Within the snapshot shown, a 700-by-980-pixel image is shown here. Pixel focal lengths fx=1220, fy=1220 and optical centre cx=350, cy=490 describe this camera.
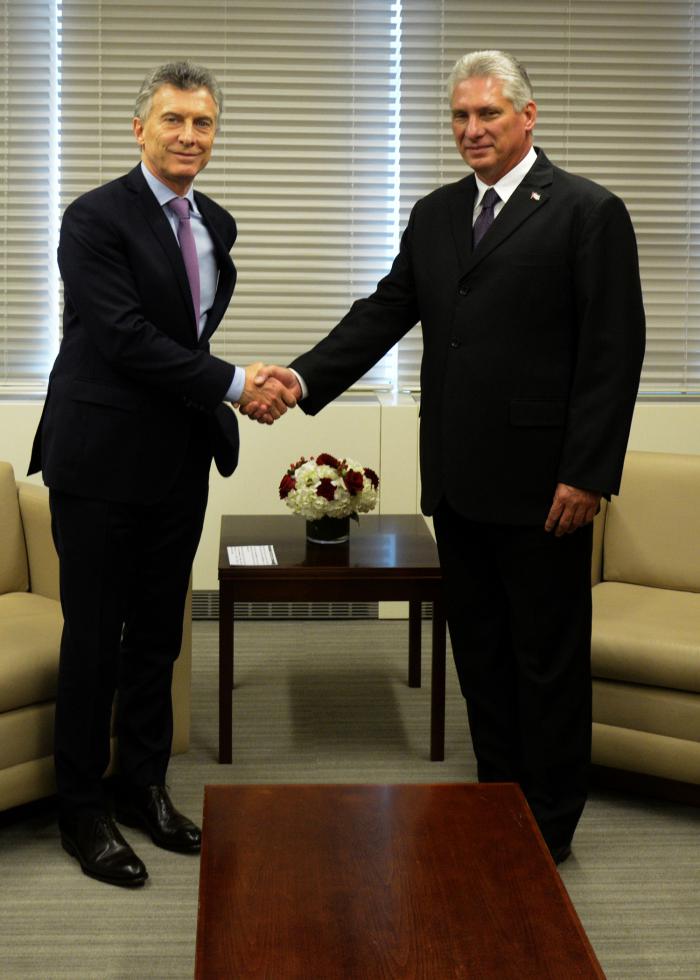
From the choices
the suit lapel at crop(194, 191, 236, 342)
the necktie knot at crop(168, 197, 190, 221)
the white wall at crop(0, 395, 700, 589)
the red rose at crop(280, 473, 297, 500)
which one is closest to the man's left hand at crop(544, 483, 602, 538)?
the suit lapel at crop(194, 191, 236, 342)

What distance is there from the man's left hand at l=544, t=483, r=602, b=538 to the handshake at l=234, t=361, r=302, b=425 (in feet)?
2.60

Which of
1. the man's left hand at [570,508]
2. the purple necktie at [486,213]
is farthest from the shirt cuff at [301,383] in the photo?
the man's left hand at [570,508]

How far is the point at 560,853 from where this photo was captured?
9.91 ft

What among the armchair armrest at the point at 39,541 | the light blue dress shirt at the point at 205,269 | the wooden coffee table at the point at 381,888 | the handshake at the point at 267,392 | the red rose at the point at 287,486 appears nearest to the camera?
the wooden coffee table at the point at 381,888

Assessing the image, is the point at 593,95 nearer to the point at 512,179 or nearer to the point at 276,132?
the point at 276,132

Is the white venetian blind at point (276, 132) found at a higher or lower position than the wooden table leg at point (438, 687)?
higher

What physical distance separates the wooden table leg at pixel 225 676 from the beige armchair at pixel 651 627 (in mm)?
1078

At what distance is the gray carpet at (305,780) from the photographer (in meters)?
2.62

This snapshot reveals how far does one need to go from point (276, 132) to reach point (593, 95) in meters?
1.37

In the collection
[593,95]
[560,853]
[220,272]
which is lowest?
[560,853]

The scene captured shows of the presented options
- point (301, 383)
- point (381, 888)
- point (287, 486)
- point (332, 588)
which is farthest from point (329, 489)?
point (381, 888)

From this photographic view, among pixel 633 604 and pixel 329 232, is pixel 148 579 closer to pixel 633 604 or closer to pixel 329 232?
pixel 633 604

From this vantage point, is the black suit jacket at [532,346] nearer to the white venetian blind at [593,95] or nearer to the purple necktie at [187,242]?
the purple necktie at [187,242]

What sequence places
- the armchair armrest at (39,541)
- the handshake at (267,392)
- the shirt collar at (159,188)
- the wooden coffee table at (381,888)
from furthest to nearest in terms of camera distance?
the armchair armrest at (39,541) < the handshake at (267,392) < the shirt collar at (159,188) < the wooden coffee table at (381,888)
